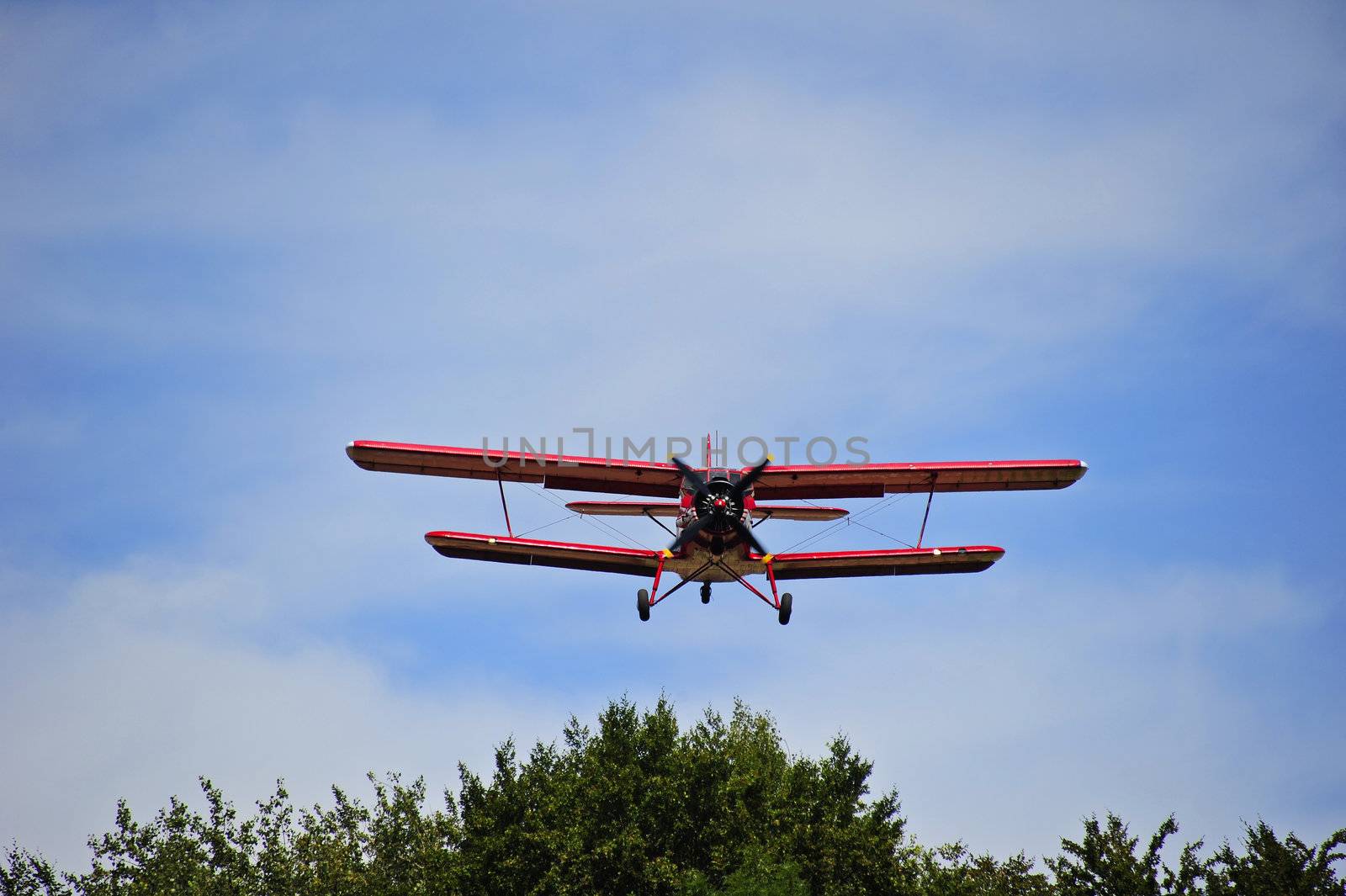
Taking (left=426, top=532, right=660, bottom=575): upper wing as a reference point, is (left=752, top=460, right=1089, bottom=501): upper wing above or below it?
above

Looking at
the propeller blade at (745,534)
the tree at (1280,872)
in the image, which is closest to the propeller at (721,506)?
the propeller blade at (745,534)

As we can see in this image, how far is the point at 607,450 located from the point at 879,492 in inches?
248

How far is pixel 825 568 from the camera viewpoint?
3003 cm

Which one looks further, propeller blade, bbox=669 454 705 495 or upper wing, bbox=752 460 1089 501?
upper wing, bbox=752 460 1089 501

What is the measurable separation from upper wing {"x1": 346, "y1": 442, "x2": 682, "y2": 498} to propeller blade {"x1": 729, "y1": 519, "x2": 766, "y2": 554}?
2308 millimetres

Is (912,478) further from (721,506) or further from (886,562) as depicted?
(721,506)

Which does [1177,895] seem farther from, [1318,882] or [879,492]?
[879,492]

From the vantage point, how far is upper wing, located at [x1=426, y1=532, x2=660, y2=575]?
1153 inches

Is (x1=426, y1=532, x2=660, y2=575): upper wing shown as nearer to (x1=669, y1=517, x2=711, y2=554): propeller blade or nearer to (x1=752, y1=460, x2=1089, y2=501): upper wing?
(x1=669, y1=517, x2=711, y2=554): propeller blade

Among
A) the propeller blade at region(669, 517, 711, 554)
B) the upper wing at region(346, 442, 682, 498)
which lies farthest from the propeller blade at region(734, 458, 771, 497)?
the upper wing at region(346, 442, 682, 498)

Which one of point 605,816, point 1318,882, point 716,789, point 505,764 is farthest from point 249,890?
point 1318,882

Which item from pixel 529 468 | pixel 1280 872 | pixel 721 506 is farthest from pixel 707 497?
pixel 1280 872

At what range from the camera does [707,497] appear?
91.9 feet

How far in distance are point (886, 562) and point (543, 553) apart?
25.4ft
